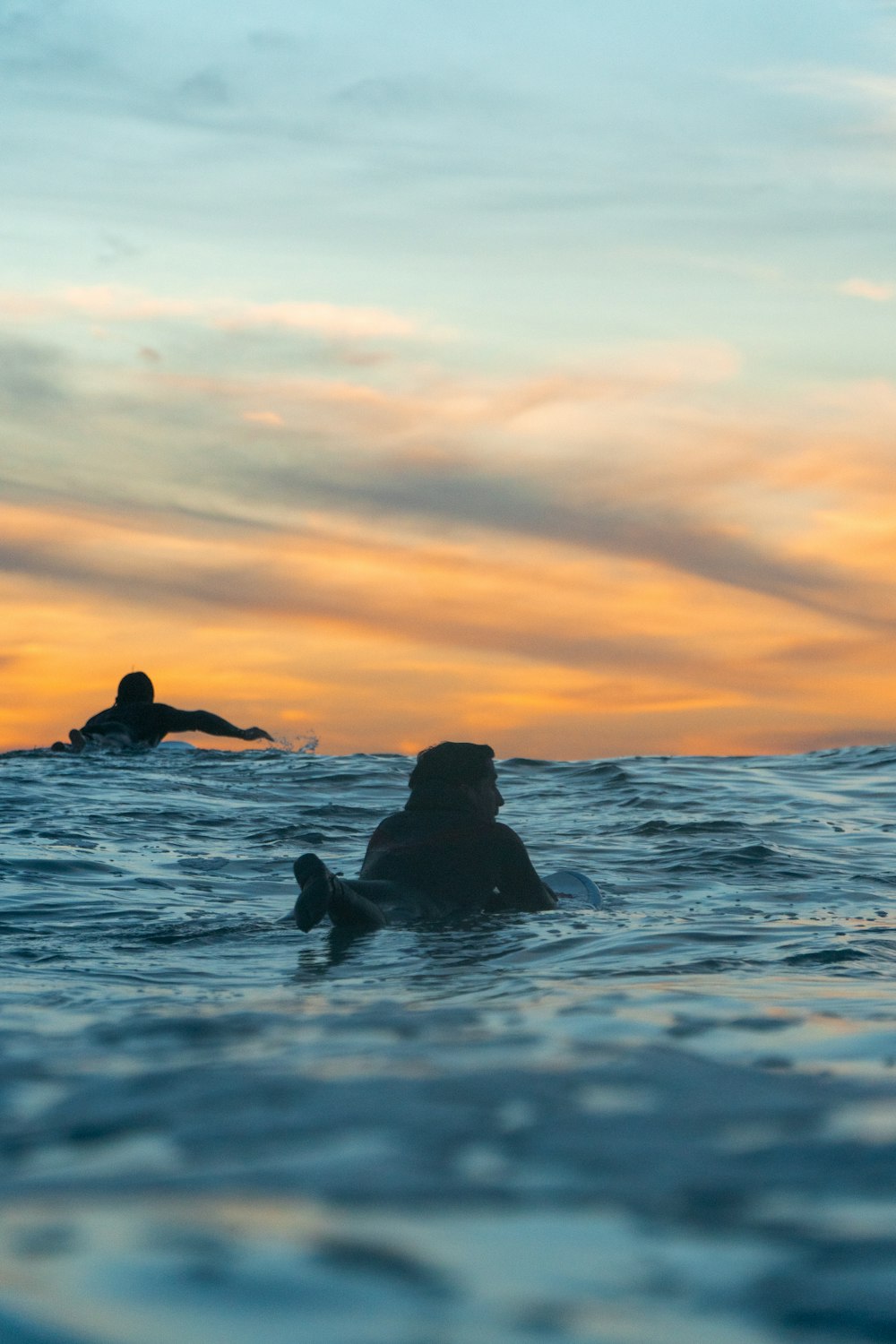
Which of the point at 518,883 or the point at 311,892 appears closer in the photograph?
the point at 311,892

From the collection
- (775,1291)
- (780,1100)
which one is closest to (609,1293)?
(775,1291)

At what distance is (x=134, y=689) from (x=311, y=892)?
13868 millimetres

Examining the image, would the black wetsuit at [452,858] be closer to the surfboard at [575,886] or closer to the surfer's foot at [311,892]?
the surfboard at [575,886]

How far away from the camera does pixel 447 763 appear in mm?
8250

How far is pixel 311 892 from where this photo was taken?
21.7 feet

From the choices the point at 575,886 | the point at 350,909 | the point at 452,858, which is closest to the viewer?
the point at 350,909

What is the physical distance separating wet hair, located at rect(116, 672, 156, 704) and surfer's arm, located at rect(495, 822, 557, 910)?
41.5 feet

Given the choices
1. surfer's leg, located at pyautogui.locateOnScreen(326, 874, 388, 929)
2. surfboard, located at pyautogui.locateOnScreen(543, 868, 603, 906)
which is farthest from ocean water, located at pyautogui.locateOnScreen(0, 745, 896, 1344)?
surfboard, located at pyautogui.locateOnScreen(543, 868, 603, 906)

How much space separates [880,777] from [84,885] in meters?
14.8

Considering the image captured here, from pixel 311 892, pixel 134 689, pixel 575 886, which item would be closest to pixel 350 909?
pixel 311 892

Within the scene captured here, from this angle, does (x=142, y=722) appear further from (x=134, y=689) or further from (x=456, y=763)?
(x=456, y=763)

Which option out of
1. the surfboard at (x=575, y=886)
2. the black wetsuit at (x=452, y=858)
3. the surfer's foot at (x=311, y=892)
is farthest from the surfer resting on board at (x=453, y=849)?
the surfer's foot at (x=311, y=892)

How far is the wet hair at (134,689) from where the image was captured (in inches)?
778

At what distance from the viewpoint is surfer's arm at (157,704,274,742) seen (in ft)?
61.2
